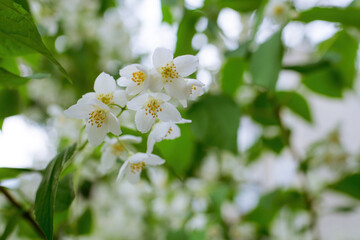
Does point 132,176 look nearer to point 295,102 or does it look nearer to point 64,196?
point 64,196

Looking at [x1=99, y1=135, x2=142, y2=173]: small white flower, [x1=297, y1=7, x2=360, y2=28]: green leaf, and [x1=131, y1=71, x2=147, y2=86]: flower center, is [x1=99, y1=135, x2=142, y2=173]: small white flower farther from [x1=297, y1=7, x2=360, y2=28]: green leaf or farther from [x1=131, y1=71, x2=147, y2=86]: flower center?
[x1=297, y1=7, x2=360, y2=28]: green leaf

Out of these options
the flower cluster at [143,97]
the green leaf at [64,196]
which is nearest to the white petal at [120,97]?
the flower cluster at [143,97]

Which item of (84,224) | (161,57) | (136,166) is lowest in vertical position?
(84,224)

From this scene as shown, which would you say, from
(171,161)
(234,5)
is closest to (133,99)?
(171,161)

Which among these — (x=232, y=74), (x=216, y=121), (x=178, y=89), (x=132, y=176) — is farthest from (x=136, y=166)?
(x=232, y=74)

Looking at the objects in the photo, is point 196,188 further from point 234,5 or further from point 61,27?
point 61,27

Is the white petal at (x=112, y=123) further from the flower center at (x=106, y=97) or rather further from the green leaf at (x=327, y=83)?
the green leaf at (x=327, y=83)

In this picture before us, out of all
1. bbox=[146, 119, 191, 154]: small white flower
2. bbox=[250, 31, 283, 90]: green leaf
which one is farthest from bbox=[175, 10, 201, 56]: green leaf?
bbox=[146, 119, 191, 154]: small white flower
